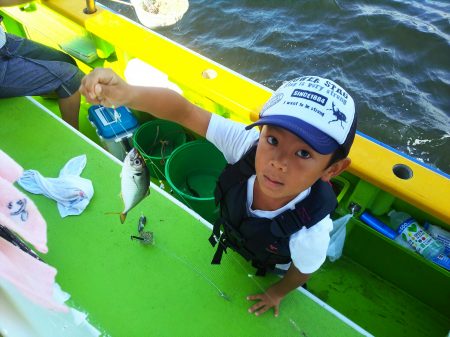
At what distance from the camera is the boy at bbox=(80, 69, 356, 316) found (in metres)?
1.49

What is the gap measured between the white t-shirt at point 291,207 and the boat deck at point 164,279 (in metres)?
0.47

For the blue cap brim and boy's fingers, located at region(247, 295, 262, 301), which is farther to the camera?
Answer: boy's fingers, located at region(247, 295, 262, 301)

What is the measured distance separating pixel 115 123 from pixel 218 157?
3.40 feet

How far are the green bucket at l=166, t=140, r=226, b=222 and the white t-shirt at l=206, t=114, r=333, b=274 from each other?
91 cm

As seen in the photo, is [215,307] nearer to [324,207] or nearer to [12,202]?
[324,207]

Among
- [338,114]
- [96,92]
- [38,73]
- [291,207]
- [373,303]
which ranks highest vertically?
[338,114]

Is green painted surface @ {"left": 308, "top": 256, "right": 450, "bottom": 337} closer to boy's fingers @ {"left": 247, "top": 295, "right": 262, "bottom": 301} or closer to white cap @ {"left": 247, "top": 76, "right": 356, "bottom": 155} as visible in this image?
boy's fingers @ {"left": 247, "top": 295, "right": 262, "bottom": 301}

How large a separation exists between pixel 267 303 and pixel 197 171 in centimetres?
165

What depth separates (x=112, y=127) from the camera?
3.28 m

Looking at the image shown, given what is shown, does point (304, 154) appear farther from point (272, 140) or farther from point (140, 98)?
point (140, 98)

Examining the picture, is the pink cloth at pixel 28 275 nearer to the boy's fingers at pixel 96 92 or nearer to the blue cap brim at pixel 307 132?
the boy's fingers at pixel 96 92

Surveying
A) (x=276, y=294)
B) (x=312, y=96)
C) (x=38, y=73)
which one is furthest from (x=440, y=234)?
(x=38, y=73)

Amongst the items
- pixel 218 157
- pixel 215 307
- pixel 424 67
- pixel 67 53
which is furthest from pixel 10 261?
pixel 424 67

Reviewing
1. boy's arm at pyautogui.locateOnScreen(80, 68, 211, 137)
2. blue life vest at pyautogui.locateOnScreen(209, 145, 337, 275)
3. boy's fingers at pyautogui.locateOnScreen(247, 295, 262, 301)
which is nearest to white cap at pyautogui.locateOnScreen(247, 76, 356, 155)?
blue life vest at pyautogui.locateOnScreen(209, 145, 337, 275)
